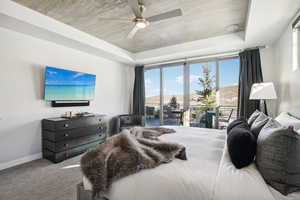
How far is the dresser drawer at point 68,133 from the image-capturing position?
2727 mm

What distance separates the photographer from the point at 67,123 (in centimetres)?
287

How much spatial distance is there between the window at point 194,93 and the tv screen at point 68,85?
207cm

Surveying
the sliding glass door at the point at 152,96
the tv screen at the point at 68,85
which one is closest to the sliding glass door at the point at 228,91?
the sliding glass door at the point at 152,96

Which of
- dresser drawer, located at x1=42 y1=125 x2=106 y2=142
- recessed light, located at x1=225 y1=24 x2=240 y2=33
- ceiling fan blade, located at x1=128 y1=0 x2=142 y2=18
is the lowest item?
dresser drawer, located at x1=42 y1=125 x2=106 y2=142

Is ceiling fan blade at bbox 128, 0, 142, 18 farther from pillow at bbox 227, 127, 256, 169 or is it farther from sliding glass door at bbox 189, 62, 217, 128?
sliding glass door at bbox 189, 62, 217, 128

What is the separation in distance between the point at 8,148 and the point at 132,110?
3328mm

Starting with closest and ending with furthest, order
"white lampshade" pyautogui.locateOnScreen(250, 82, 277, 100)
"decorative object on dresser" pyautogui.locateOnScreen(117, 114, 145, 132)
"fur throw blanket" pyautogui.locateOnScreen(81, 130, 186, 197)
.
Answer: "fur throw blanket" pyautogui.locateOnScreen(81, 130, 186, 197) → "white lampshade" pyautogui.locateOnScreen(250, 82, 277, 100) → "decorative object on dresser" pyautogui.locateOnScreen(117, 114, 145, 132)

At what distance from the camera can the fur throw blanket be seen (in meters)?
1.15

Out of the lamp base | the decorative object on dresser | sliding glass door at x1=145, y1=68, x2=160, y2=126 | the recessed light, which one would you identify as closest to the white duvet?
the lamp base

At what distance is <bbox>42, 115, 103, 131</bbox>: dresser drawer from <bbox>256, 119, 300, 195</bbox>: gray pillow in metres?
3.04

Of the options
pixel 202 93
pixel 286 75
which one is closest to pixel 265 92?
pixel 286 75

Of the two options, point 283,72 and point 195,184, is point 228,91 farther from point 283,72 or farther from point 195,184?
point 195,184

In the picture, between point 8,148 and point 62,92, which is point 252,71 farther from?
point 8,148

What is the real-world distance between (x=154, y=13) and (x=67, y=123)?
2628 mm
